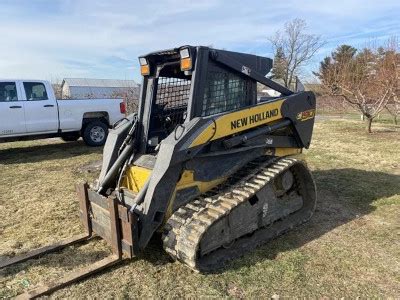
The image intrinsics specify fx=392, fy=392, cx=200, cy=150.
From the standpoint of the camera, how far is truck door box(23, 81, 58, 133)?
34.4 ft

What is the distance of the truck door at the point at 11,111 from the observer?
10.1 metres

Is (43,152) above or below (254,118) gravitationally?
below

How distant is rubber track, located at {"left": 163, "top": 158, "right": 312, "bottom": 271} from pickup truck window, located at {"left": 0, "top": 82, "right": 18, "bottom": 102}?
7.94 m

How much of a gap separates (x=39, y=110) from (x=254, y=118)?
7707 mm

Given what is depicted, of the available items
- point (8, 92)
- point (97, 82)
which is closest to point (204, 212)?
point (8, 92)

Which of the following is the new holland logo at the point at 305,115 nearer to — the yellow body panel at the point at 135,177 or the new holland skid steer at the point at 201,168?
the new holland skid steer at the point at 201,168

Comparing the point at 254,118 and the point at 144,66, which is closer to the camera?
the point at 254,118

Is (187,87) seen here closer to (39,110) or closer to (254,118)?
(254,118)

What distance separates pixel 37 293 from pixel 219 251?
1.78 m

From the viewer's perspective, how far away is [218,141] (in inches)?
175

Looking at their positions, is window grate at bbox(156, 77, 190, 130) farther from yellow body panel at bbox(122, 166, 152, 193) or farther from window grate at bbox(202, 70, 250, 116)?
yellow body panel at bbox(122, 166, 152, 193)

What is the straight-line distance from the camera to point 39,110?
10586 millimetres

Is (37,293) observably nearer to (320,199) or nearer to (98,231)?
(98,231)

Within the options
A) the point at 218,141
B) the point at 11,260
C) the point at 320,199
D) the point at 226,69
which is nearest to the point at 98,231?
the point at 11,260
